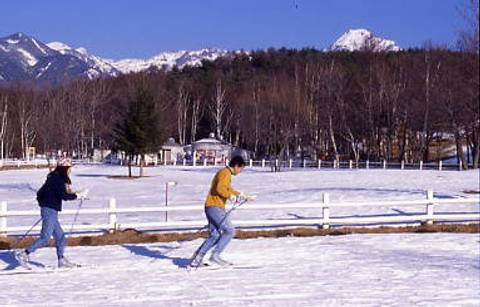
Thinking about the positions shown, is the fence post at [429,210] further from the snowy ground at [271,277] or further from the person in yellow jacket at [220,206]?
the person in yellow jacket at [220,206]

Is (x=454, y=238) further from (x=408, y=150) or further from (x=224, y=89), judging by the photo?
(x=224, y=89)

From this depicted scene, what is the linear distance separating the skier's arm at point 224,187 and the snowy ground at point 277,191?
7.45 m

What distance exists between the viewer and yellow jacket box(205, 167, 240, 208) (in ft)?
39.8

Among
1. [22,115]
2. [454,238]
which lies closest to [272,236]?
[454,238]

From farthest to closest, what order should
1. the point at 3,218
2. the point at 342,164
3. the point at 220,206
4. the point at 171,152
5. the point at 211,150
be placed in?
the point at 171,152
the point at 211,150
the point at 342,164
the point at 3,218
the point at 220,206

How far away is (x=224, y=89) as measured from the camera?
327 feet

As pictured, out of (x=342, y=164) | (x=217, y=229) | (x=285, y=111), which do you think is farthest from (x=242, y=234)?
(x=285, y=111)

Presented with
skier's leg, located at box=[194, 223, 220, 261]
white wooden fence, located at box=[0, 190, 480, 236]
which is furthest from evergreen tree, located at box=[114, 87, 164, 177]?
skier's leg, located at box=[194, 223, 220, 261]

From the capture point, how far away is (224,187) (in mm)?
12148

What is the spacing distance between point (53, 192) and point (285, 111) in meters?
68.6

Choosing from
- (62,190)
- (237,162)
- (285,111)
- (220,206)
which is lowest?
(220,206)

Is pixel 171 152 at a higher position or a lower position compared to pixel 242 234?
higher

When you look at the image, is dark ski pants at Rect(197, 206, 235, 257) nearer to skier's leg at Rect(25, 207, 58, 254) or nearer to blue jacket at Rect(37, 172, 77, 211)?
blue jacket at Rect(37, 172, 77, 211)

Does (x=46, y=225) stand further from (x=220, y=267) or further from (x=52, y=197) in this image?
(x=220, y=267)
